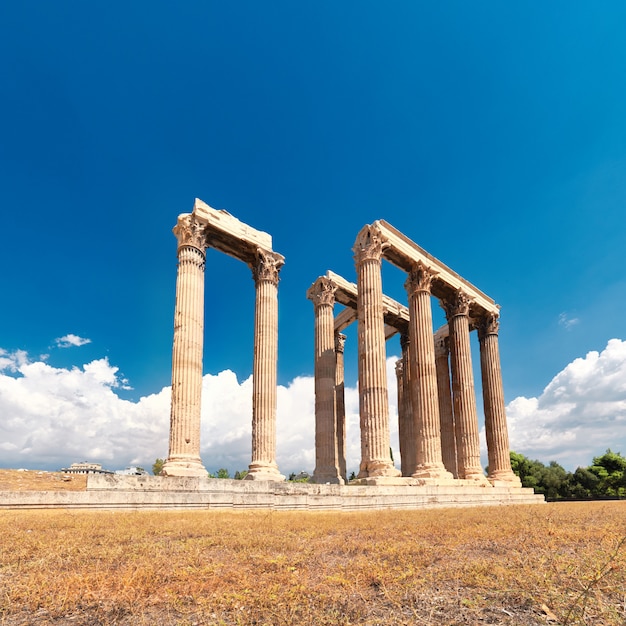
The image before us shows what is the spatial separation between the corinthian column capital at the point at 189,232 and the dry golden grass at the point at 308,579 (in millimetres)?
18335

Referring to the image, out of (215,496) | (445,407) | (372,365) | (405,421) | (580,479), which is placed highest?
(372,365)

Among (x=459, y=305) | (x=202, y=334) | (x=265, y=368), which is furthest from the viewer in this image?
(x=459, y=305)

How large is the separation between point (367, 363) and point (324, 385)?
6502 mm

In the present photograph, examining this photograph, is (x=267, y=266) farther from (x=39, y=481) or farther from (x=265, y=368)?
(x=39, y=481)

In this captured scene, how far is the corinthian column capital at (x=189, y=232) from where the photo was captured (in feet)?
80.3

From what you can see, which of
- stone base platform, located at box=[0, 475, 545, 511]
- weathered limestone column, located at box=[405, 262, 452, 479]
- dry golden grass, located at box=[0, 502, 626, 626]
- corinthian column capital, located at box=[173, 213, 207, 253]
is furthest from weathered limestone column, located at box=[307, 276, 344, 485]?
dry golden grass, located at box=[0, 502, 626, 626]

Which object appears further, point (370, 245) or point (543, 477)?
point (543, 477)

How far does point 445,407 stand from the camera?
Answer: 1528 inches

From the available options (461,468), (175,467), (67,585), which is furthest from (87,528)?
(461,468)

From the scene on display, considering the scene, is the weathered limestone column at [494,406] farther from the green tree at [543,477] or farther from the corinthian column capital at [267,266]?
the green tree at [543,477]

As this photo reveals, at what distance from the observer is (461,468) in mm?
31938

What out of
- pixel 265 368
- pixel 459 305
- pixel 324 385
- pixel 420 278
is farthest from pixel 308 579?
pixel 459 305

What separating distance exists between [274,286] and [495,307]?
2151 centimetres

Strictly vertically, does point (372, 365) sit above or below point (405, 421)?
above
